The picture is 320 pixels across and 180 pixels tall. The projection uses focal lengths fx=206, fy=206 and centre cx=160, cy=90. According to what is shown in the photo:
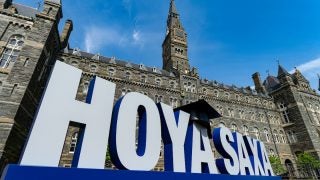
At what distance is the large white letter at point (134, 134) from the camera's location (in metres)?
5.22

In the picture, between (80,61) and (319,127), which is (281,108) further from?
(80,61)

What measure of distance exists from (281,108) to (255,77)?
370 inches

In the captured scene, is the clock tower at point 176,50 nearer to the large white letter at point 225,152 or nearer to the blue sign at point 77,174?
the large white letter at point 225,152

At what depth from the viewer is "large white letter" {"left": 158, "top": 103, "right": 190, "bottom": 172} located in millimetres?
6406

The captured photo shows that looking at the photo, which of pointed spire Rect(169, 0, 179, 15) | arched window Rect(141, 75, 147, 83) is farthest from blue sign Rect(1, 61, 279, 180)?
pointed spire Rect(169, 0, 179, 15)

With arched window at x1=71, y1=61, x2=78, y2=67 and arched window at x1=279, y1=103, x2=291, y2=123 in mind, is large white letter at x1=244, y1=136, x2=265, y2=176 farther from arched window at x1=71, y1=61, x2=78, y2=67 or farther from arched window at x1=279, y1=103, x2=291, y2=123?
arched window at x1=279, y1=103, x2=291, y2=123

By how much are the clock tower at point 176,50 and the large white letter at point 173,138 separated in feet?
91.7

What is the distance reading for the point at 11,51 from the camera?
20688 mm

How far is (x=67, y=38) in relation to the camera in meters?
30.4

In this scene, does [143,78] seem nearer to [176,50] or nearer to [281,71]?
[176,50]

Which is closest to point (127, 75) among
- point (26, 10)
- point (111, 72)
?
point (111, 72)

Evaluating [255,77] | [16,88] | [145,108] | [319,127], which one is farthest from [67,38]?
[319,127]

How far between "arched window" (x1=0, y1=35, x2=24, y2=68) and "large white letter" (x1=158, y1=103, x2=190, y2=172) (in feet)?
64.9

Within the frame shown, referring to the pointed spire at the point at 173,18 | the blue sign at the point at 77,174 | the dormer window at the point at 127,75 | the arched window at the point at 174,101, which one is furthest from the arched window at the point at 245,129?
the blue sign at the point at 77,174
